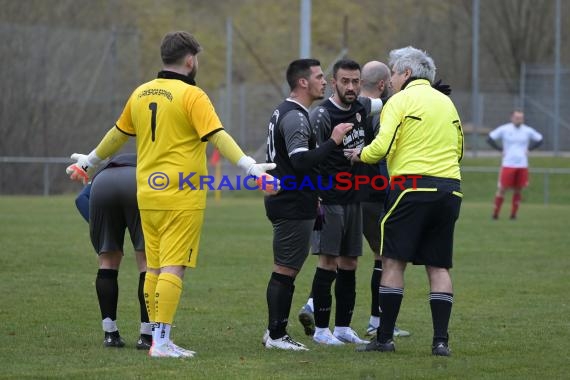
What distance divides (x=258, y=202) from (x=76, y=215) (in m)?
7.79

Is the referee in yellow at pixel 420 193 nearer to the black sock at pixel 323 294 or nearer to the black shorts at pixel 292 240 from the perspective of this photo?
the black shorts at pixel 292 240

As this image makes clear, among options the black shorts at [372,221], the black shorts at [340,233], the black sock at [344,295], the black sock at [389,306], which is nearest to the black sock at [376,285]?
the black shorts at [372,221]

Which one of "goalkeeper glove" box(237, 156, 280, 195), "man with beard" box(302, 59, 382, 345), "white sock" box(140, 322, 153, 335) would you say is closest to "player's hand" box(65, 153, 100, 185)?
"white sock" box(140, 322, 153, 335)

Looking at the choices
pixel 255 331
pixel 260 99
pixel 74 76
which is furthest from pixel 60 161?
pixel 255 331

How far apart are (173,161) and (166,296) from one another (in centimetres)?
93

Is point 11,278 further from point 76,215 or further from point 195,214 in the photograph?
point 76,215

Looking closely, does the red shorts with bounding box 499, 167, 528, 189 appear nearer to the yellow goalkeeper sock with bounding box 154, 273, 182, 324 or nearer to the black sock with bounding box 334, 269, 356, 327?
the black sock with bounding box 334, 269, 356, 327

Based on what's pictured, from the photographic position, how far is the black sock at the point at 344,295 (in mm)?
8758

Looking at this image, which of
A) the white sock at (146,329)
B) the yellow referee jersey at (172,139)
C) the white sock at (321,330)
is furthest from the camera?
the white sock at (321,330)

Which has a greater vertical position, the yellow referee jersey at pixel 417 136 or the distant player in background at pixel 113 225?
the yellow referee jersey at pixel 417 136

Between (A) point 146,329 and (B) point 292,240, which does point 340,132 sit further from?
(A) point 146,329

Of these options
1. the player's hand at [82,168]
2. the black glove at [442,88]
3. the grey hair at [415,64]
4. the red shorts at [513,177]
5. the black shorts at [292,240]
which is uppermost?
the grey hair at [415,64]

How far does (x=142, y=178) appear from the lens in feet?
24.6

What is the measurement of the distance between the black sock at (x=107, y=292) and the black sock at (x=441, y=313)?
94.0 inches
